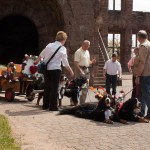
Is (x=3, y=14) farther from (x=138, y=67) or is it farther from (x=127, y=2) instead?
(x=127, y=2)

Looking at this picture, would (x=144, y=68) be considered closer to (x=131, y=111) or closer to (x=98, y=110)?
(x=131, y=111)

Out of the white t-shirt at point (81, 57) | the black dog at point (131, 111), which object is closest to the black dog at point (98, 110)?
the black dog at point (131, 111)

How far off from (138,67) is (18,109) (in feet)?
9.70

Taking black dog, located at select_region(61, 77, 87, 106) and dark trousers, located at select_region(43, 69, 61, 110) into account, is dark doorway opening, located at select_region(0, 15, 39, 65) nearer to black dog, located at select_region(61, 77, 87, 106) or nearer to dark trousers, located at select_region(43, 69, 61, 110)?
black dog, located at select_region(61, 77, 87, 106)

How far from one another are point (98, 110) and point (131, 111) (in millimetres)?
644

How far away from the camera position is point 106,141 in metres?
6.20

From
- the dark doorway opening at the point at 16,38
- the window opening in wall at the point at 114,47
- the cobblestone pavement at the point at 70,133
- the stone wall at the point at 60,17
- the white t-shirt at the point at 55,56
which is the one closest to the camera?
the cobblestone pavement at the point at 70,133

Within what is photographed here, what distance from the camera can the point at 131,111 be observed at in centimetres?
810

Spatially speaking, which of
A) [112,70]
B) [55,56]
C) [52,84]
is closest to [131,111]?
[52,84]

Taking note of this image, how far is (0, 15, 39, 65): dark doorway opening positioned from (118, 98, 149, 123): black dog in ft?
32.0

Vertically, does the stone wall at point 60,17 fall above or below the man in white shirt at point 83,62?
above

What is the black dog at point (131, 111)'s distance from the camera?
7.99 metres

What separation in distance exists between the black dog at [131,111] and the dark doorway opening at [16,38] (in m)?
9.77

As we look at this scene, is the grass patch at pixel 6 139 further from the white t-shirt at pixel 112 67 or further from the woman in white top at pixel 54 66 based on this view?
the white t-shirt at pixel 112 67
